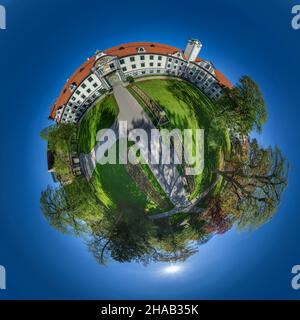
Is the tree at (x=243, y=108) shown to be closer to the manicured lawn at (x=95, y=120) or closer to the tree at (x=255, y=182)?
the tree at (x=255, y=182)

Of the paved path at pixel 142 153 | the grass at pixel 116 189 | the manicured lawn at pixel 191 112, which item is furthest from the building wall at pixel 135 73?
the grass at pixel 116 189

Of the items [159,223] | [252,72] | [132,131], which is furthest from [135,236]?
[252,72]

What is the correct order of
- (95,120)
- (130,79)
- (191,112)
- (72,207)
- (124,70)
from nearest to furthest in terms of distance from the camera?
(124,70) → (130,79) → (95,120) → (72,207) → (191,112)

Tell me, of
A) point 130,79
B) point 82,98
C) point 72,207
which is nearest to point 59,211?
point 72,207

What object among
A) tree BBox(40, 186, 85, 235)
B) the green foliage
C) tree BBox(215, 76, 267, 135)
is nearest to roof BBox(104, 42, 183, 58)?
tree BBox(215, 76, 267, 135)

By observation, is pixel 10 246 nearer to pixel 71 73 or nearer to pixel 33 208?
pixel 33 208

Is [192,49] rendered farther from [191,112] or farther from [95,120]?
[95,120]
